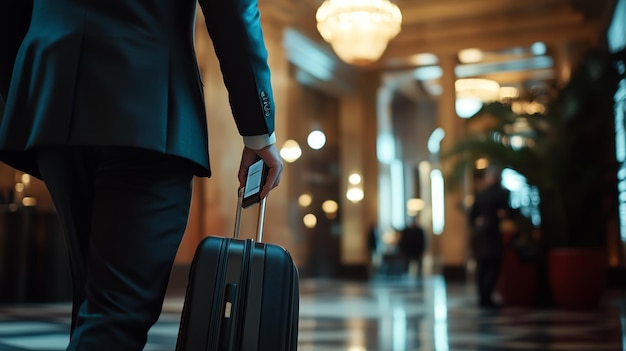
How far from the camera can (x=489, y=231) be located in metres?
8.03

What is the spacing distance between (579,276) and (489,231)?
3.28ft

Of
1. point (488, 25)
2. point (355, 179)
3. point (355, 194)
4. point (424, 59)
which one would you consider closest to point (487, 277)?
point (488, 25)

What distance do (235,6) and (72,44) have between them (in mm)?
311

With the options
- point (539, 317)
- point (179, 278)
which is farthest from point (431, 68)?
point (539, 317)

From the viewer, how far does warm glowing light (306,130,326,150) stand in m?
18.5

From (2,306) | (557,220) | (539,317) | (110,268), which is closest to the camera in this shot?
(110,268)

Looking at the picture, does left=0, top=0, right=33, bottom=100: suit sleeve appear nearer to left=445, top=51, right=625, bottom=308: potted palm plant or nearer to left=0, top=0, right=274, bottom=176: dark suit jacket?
left=0, top=0, right=274, bottom=176: dark suit jacket

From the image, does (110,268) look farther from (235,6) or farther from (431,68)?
(431,68)

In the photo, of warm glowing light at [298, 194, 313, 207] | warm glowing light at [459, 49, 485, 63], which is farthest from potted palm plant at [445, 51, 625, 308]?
warm glowing light at [298, 194, 313, 207]

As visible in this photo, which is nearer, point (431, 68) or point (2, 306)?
point (2, 306)

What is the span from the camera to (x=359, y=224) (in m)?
19.5

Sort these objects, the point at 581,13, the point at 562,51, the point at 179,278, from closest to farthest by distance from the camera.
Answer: the point at 179,278 → the point at 581,13 → the point at 562,51

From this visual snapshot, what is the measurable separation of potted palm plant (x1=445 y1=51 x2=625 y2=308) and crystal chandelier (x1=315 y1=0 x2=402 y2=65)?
4.10 metres

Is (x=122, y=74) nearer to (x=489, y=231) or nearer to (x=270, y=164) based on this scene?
(x=270, y=164)
